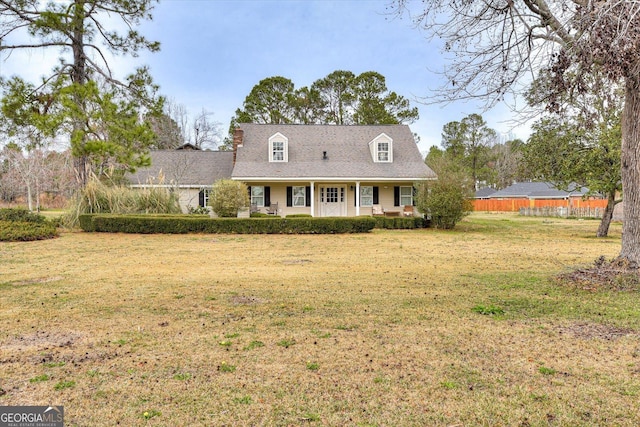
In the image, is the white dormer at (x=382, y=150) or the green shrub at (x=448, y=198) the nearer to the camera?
the green shrub at (x=448, y=198)

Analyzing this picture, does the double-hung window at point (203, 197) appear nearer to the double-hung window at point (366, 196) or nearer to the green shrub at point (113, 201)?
the green shrub at point (113, 201)

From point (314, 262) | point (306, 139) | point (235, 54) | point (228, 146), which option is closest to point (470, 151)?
point (228, 146)

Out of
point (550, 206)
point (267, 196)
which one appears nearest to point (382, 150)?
point (267, 196)

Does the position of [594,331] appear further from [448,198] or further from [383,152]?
[383,152]

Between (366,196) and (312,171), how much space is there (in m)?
3.65

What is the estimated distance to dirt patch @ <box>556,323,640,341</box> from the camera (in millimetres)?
4191

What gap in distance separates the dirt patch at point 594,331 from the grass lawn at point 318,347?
0.08 feet

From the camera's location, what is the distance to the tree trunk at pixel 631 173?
6609 millimetres

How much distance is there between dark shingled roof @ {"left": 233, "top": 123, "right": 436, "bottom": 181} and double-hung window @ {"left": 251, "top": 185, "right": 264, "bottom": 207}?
118 centimetres

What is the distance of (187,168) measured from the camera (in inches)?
982

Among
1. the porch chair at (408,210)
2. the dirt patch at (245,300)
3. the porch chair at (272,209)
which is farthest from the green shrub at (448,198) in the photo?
the dirt patch at (245,300)

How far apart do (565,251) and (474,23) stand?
7.97 m

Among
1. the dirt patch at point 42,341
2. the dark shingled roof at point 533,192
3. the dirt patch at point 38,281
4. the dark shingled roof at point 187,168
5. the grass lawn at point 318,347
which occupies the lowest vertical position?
the grass lawn at point 318,347

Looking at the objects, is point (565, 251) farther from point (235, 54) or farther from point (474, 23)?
point (235, 54)
